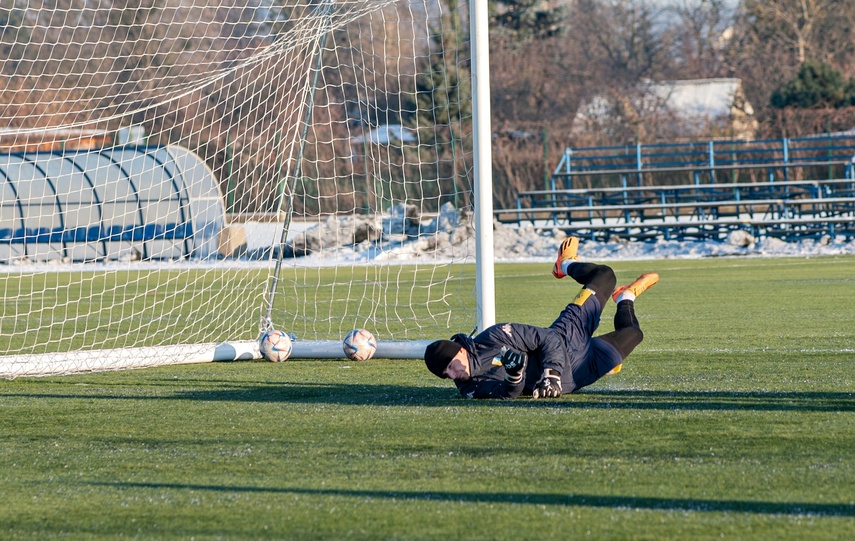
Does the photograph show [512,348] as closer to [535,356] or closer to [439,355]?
[535,356]

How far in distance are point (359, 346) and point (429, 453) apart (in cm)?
337

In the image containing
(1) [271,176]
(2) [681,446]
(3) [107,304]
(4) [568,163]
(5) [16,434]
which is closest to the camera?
(2) [681,446]

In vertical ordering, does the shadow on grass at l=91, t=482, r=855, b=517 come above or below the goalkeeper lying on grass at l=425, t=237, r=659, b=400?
below

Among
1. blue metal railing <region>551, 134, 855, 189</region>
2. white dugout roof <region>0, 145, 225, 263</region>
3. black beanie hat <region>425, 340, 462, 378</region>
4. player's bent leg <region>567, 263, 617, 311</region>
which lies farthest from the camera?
blue metal railing <region>551, 134, 855, 189</region>

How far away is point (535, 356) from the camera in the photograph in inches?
230

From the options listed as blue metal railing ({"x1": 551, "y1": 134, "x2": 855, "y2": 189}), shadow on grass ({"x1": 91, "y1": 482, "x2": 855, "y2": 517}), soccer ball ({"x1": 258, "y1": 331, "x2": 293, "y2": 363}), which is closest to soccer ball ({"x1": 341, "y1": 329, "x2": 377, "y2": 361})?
soccer ball ({"x1": 258, "y1": 331, "x2": 293, "y2": 363})

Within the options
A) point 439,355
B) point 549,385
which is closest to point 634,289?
point 549,385

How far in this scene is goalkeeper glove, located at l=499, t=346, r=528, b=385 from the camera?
5.45 meters

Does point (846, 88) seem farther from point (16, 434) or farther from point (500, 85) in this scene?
point (16, 434)

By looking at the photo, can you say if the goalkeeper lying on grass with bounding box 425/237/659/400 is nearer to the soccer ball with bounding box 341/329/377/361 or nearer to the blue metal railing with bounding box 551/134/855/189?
the soccer ball with bounding box 341/329/377/361

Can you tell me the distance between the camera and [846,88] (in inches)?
1382

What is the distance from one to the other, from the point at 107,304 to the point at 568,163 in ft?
57.9

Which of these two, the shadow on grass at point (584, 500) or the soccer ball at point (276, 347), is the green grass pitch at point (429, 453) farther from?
the soccer ball at point (276, 347)

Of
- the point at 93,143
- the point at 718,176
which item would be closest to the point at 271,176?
the point at 93,143
